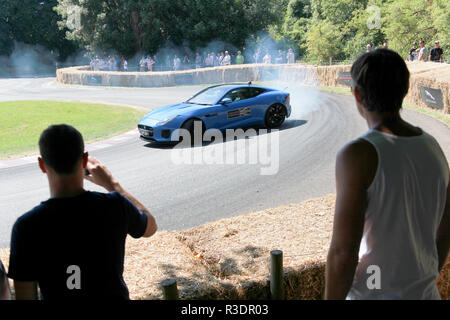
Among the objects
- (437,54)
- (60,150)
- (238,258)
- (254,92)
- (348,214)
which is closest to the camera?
(348,214)

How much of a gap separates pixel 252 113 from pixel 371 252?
11365 mm

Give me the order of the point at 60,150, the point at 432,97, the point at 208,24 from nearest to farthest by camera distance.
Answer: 1. the point at 60,150
2. the point at 432,97
3. the point at 208,24

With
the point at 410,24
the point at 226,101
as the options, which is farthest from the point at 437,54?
the point at 226,101

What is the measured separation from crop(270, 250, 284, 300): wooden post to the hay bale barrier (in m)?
0.06

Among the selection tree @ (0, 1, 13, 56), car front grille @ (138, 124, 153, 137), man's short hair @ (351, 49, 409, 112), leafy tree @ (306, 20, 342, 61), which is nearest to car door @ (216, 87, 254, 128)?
car front grille @ (138, 124, 153, 137)

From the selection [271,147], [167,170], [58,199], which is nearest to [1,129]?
[167,170]

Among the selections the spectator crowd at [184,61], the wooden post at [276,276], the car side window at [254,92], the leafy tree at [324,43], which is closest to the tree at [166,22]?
the spectator crowd at [184,61]

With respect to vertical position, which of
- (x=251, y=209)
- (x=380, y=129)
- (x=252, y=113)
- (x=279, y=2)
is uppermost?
(x=279, y=2)

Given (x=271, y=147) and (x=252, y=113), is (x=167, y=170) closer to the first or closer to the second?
(x=271, y=147)

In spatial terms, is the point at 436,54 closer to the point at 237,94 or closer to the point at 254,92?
the point at 254,92

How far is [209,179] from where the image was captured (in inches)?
362

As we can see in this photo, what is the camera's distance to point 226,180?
9062 mm

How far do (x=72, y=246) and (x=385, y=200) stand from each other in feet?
4.41

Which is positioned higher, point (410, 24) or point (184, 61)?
point (410, 24)
